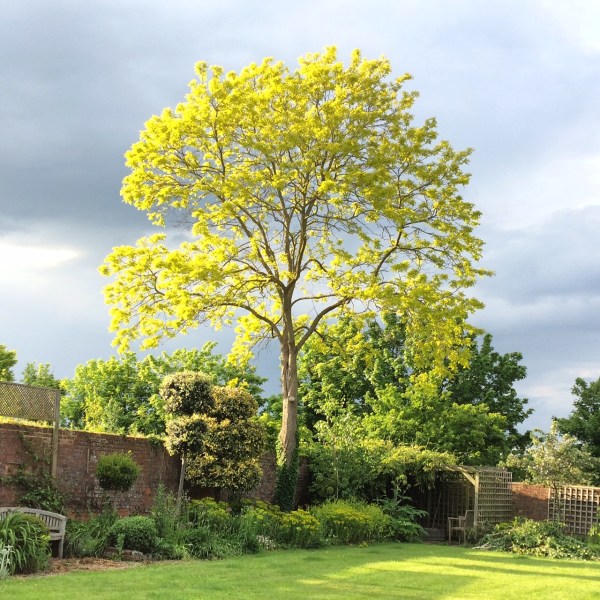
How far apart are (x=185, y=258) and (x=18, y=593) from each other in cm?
1202

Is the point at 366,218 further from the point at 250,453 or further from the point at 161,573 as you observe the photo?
the point at 161,573

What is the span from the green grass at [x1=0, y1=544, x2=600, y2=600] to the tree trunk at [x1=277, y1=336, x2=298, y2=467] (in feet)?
12.4

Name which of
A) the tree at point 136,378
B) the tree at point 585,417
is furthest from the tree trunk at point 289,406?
the tree at point 585,417

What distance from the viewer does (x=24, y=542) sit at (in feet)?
37.3

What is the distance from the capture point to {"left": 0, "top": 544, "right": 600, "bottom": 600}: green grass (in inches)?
395

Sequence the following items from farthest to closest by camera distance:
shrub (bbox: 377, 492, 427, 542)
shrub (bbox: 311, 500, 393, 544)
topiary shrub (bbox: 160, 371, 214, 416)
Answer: shrub (bbox: 377, 492, 427, 542) → shrub (bbox: 311, 500, 393, 544) → topiary shrub (bbox: 160, 371, 214, 416)

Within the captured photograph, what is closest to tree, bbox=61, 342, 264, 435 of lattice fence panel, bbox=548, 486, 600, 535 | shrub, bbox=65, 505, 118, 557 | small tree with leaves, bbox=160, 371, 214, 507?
lattice fence panel, bbox=548, 486, 600, 535

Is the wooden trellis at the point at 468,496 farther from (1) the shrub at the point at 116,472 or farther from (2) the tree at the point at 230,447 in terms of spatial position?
(1) the shrub at the point at 116,472

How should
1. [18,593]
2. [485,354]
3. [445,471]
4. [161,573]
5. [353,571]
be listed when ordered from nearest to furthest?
[18,593]
[161,573]
[353,571]
[445,471]
[485,354]

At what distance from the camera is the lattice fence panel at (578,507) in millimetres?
21906

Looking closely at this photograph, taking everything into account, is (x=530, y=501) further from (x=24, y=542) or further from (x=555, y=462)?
(x=24, y=542)

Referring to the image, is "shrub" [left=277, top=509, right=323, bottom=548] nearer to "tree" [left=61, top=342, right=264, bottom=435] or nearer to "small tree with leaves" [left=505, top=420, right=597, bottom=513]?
"small tree with leaves" [left=505, top=420, right=597, bottom=513]

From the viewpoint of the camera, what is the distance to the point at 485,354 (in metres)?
35.4

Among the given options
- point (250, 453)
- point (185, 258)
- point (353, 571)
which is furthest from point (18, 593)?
point (185, 258)
